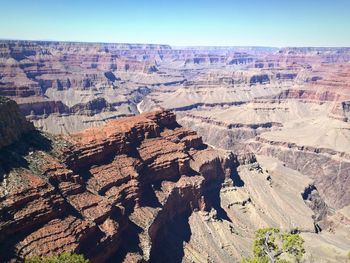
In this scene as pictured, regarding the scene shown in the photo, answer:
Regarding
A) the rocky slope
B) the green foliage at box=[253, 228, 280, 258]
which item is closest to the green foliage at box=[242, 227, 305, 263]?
the green foliage at box=[253, 228, 280, 258]

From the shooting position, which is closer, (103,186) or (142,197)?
(103,186)

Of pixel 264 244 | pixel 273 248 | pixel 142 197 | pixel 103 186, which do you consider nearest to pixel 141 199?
pixel 142 197

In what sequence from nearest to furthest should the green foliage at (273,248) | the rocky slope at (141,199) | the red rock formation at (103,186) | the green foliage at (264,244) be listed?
the green foliage at (273,248)
the green foliage at (264,244)
the red rock formation at (103,186)
the rocky slope at (141,199)

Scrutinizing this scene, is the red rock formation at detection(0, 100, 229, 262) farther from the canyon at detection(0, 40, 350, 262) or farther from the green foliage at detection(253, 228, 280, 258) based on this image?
the green foliage at detection(253, 228, 280, 258)

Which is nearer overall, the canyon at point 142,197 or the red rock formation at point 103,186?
the red rock formation at point 103,186

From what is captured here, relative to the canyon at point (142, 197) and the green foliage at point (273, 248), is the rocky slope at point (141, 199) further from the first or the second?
the green foliage at point (273, 248)

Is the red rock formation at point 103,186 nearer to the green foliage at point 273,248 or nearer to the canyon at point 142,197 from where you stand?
the canyon at point 142,197

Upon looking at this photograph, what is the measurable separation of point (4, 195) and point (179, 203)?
39.6 m

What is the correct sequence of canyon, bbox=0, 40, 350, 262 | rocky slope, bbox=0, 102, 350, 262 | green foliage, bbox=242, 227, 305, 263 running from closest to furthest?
green foliage, bbox=242, 227, 305, 263, rocky slope, bbox=0, 102, 350, 262, canyon, bbox=0, 40, 350, 262

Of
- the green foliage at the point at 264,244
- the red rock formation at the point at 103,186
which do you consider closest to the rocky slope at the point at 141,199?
the red rock formation at the point at 103,186

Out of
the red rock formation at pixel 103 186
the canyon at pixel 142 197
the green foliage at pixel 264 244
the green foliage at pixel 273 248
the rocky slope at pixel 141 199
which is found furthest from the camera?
the canyon at pixel 142 197

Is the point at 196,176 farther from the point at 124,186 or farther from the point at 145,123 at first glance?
the point at 124,186

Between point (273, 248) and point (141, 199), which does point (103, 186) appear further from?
point (273, 248)

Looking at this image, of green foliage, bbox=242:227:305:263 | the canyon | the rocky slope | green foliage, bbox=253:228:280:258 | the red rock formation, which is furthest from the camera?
the canyon
